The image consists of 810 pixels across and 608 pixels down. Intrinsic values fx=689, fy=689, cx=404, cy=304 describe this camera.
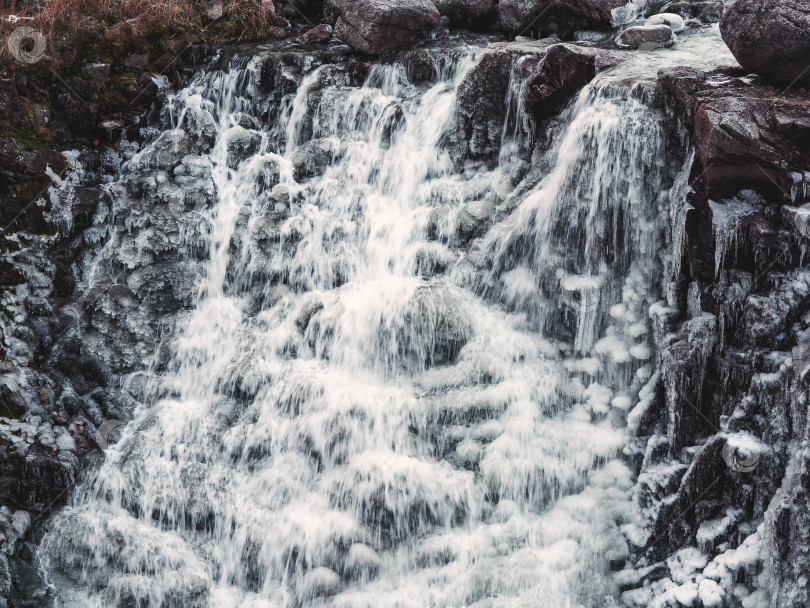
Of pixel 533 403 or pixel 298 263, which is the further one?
pixel 298 263

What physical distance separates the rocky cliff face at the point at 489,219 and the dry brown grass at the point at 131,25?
384mm

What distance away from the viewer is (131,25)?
9.97 m

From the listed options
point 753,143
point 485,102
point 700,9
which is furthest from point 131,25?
point 753,143

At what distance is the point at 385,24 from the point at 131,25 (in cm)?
369

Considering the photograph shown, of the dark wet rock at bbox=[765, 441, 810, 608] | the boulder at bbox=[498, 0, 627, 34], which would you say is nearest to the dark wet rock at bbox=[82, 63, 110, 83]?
the boulder at bbox=[498, 0, 627, 34]

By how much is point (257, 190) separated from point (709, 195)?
219 inches

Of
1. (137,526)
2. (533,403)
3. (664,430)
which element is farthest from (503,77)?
(137,526)

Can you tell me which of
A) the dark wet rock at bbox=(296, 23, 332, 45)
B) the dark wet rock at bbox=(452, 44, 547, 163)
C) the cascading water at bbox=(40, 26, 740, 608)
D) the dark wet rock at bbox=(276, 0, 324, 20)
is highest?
the dark wet rock at bbox=(276, 0, 324, 20)

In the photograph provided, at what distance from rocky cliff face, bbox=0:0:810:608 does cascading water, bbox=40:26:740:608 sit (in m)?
0.34

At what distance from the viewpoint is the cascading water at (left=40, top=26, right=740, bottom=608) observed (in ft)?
19.1

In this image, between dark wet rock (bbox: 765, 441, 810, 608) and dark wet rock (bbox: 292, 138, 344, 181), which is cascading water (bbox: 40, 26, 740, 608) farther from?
dark wet rock (bbox: 765, 441, 810, 608)

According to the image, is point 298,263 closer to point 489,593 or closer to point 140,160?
point 140,160

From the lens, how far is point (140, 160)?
29.3 feet

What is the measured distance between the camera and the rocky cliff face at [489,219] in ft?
16.4
